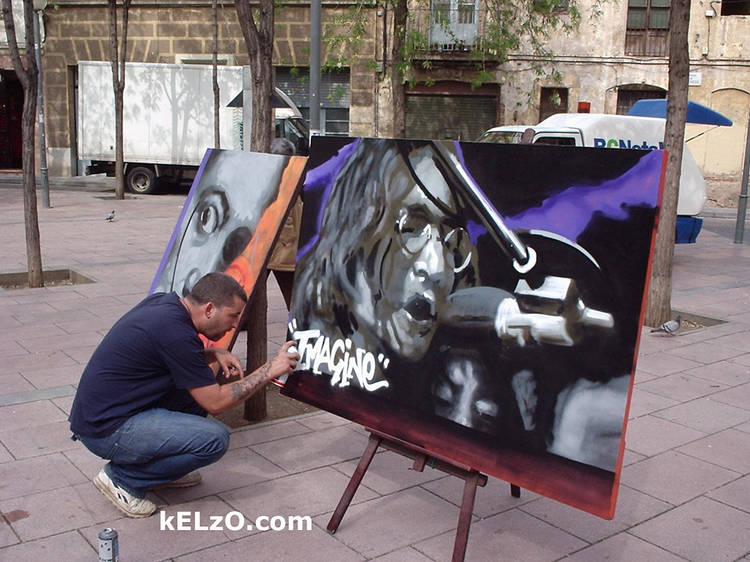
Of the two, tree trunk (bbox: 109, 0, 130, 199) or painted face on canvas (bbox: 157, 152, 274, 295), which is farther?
tree trunk (bbox: 109, 0, 130, 199)

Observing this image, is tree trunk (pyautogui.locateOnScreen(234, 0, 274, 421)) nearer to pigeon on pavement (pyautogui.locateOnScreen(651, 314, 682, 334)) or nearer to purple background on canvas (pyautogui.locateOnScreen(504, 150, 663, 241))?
purple background on canvas (pyautogui.locateOnScreen(504, 150, 663, 241))

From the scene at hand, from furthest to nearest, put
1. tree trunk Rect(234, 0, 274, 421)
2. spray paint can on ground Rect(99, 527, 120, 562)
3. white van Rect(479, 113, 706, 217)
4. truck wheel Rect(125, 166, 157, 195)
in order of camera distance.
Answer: truck wheel Rect(125, 166, 157, 195)
white van Rect(479, 113, 706, 217)
tree trunk Rect(234, 0, 274, 421)
spray paint can on ground Rect(99, 527, 120, 562)

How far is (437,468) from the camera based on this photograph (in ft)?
11.2

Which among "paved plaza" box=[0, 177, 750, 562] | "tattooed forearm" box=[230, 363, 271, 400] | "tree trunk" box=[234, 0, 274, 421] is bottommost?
"paved plaza" box=[0, 177, 750, 562]

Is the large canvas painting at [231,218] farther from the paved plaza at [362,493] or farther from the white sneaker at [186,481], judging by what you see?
the paved plaza at [362,493]

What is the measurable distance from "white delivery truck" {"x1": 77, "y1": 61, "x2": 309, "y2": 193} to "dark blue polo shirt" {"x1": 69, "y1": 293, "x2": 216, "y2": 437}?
667 inches

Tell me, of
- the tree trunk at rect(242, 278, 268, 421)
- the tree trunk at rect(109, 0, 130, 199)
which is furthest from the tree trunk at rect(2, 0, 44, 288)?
the tree trunk at rect(109, 0, 130, 199)

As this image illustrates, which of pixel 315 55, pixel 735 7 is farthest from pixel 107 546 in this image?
pixel 735 7

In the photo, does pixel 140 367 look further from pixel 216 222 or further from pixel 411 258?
pixel 216 222

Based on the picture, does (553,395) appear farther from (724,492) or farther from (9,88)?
(9,88)

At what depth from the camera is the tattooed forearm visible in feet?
12.0

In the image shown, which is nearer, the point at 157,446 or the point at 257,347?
the point at 157,446

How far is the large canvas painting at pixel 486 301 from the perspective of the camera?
2.91 metres

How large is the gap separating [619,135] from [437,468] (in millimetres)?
9673
